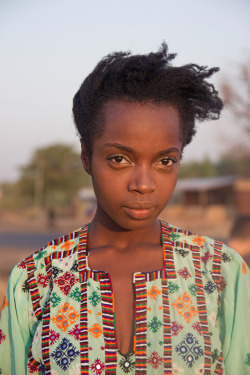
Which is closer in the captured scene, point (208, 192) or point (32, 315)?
point (32, 315)

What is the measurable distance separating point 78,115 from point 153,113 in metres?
0.37

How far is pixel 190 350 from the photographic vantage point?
5.71ft

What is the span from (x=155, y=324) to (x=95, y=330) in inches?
8.3

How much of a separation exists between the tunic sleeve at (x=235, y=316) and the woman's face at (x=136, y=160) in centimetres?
35

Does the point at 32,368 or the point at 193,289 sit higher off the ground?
the point at 193,289

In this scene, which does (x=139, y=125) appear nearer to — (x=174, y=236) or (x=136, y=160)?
(x=136, y=160)

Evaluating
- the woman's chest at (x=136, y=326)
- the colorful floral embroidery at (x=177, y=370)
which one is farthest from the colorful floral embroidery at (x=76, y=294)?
the colorful floral embroidery at (x=177, y=370)

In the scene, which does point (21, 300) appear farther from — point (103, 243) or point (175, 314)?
point (175, 314)

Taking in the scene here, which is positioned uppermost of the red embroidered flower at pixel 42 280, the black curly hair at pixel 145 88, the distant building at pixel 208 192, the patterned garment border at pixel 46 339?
the distant building at pixel 208 192

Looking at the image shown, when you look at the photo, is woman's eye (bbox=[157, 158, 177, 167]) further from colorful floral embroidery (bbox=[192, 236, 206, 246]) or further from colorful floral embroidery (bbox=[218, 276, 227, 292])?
colorful floral embroidery (bbox=[218, 276, 227, 292])

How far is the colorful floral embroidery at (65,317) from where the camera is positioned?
1799mm

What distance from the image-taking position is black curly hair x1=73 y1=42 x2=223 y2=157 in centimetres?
181

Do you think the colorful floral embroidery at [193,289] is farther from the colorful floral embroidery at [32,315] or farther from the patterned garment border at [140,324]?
the colorful floral embroidery at [32,315]

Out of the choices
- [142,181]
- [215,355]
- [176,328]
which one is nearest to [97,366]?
[176,328]
